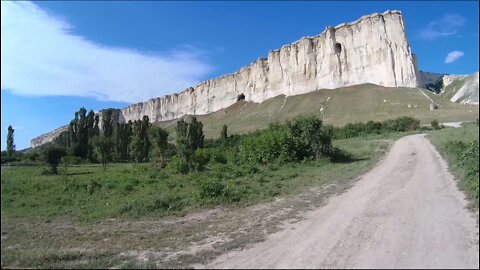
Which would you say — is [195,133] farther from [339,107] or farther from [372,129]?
[339,107]

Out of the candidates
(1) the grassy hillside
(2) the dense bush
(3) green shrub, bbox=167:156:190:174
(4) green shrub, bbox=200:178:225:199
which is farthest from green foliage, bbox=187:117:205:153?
(2) the dense bush

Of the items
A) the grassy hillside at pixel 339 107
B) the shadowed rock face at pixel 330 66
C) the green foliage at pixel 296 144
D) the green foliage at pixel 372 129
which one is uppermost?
the shadowed rock face at pixel 330 66

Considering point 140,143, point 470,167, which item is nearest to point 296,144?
point 470,167

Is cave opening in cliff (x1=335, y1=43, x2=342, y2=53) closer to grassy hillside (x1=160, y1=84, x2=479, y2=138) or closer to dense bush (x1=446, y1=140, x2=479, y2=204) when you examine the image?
grassy hillside (x1=160, y1=84, x2=479, y2=138)

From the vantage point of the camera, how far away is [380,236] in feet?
23.6

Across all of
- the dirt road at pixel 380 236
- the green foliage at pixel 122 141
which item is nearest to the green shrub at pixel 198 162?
the dirt road at pixel 380 236

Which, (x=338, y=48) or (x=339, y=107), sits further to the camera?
(x=338, y=48)

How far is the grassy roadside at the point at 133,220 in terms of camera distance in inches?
265

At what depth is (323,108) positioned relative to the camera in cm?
10694

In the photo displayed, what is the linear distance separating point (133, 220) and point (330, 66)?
383ft

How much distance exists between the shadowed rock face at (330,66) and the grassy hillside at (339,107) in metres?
4.26

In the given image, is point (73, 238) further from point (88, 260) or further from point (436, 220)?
point (436, 220)

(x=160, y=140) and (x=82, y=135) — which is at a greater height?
(x=82, y=135)

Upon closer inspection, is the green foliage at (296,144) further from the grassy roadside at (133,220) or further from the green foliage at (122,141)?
the green foliage at (122,141)
